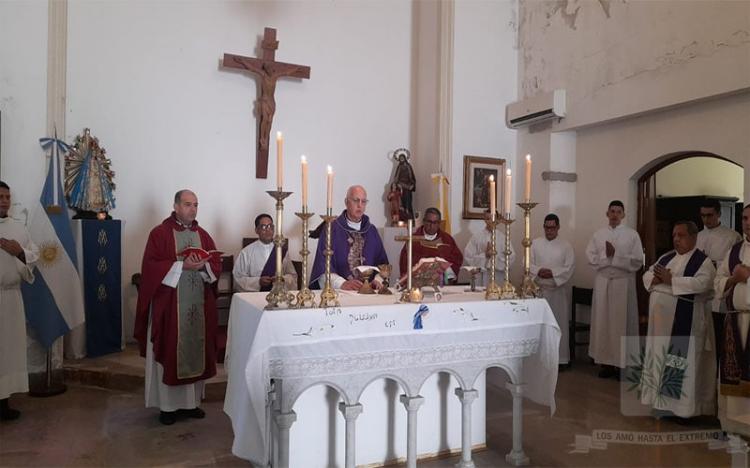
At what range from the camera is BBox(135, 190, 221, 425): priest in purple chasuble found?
15.8 ft

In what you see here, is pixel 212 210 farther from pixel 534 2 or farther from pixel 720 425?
pixel 720 425

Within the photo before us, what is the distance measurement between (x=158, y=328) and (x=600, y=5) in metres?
6.39

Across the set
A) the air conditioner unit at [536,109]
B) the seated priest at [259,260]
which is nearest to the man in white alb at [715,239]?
the air conditioner unit at [536,109]

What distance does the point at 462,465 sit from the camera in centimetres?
379

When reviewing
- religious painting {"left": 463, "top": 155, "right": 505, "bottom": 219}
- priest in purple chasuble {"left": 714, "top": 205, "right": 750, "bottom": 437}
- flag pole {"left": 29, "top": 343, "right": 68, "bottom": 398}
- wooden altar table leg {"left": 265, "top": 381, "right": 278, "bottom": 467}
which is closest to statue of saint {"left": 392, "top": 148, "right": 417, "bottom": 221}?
religious painting {"left": 463, "top": 155, "right": 505, "bottom": 219}

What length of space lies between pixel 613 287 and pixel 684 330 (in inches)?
66.5

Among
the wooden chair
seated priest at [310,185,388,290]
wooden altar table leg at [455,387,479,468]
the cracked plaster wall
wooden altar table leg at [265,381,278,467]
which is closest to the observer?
wooden altar table leg at [265,381,278,467]

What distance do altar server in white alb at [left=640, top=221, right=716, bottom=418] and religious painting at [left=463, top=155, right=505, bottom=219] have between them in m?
3.20

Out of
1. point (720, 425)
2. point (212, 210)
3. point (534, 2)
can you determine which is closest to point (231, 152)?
point (212, 210)

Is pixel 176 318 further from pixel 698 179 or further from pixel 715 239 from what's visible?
pixel 698 179

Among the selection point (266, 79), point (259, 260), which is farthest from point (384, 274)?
point (266, 79)

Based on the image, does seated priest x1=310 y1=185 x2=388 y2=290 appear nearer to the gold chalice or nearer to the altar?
the gold chalice

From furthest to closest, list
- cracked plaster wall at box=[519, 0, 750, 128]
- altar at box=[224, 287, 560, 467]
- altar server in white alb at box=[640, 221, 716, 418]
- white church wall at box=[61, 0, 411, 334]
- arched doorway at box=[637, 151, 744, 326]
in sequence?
1. arched doorway at box=[637, 151, 744, 326]
2. white church wall at box=[61, 0, 411, 334]
3. cracked plaster wall at box=[519, 0, 750, 128]
4. altar server in white alb at box=[640, 221, 716, 418]
5. altar at box=[224, 287, 560, 467]

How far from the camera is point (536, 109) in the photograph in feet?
25.7
